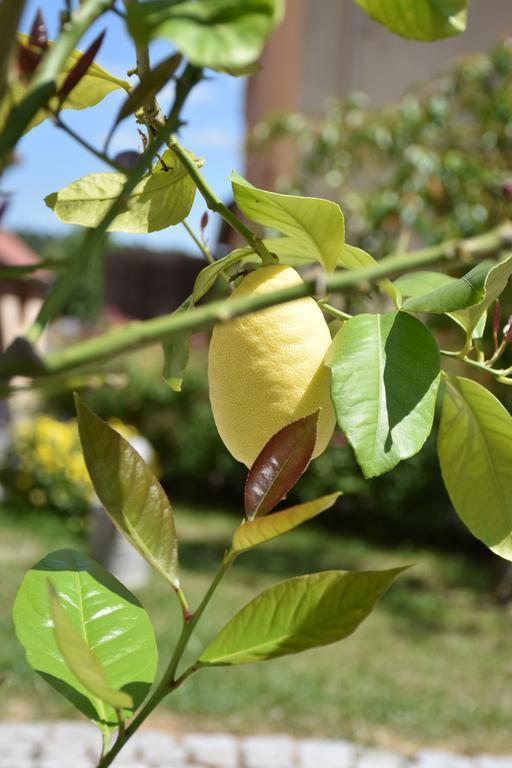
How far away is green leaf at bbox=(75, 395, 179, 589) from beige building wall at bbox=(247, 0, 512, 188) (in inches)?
A: 298

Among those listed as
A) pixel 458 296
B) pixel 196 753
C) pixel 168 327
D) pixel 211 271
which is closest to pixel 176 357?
pixel 211 271

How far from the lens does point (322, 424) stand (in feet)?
1.59

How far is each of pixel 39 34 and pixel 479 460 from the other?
29cm

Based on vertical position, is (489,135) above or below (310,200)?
below

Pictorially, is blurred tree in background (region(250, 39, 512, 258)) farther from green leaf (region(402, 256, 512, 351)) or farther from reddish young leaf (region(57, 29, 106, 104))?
reddish young leaf (region(57, 29, 106, 104))

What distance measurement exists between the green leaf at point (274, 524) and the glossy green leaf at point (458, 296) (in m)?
0.12

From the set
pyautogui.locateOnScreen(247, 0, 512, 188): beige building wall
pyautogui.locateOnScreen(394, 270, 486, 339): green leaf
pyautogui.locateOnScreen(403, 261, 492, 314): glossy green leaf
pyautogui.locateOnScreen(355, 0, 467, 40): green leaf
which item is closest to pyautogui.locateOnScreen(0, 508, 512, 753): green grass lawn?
pyautogui.locateOnScreen(394, 270, 486, 339): green leaf

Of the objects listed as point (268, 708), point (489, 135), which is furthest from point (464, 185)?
point (268, 708)

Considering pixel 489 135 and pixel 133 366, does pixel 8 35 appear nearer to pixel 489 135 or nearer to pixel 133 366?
pixel 489 135

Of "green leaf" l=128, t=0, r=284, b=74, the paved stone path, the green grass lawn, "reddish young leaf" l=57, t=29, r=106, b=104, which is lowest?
the green grass lawn

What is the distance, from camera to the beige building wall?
7781 millimetres

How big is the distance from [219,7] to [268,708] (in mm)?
3530

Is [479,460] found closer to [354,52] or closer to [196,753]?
[196,753]

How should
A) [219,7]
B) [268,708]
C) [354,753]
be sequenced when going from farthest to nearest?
[268,708] < [354,753] < [219,7]
